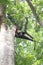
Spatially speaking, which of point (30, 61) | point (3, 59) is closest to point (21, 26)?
point (30, 61)

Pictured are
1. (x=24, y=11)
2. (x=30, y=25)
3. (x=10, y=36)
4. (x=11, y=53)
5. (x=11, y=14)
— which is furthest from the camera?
(x=30, y=25)

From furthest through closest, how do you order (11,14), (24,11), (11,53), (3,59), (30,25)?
1. (30,25)
2. (24,11)
3. (11,14)
4. (11,53)
5. (3,59)

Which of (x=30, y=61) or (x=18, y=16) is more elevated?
(x=18, y=16)

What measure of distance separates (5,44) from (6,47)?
6cm

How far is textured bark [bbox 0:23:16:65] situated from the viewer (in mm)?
3455

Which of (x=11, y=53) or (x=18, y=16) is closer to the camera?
(x=11, y=53)

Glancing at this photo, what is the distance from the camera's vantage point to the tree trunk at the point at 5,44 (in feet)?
11.4

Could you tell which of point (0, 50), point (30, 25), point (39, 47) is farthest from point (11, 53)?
point (30, 25)

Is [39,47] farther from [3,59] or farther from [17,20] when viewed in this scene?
[3,59]

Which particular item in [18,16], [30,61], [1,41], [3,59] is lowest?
[30,61]

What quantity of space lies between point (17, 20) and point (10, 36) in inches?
40.4

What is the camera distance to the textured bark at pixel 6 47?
11.3ft

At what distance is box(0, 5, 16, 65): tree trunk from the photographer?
3463 millimetres

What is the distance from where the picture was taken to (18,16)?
15.7 ft
